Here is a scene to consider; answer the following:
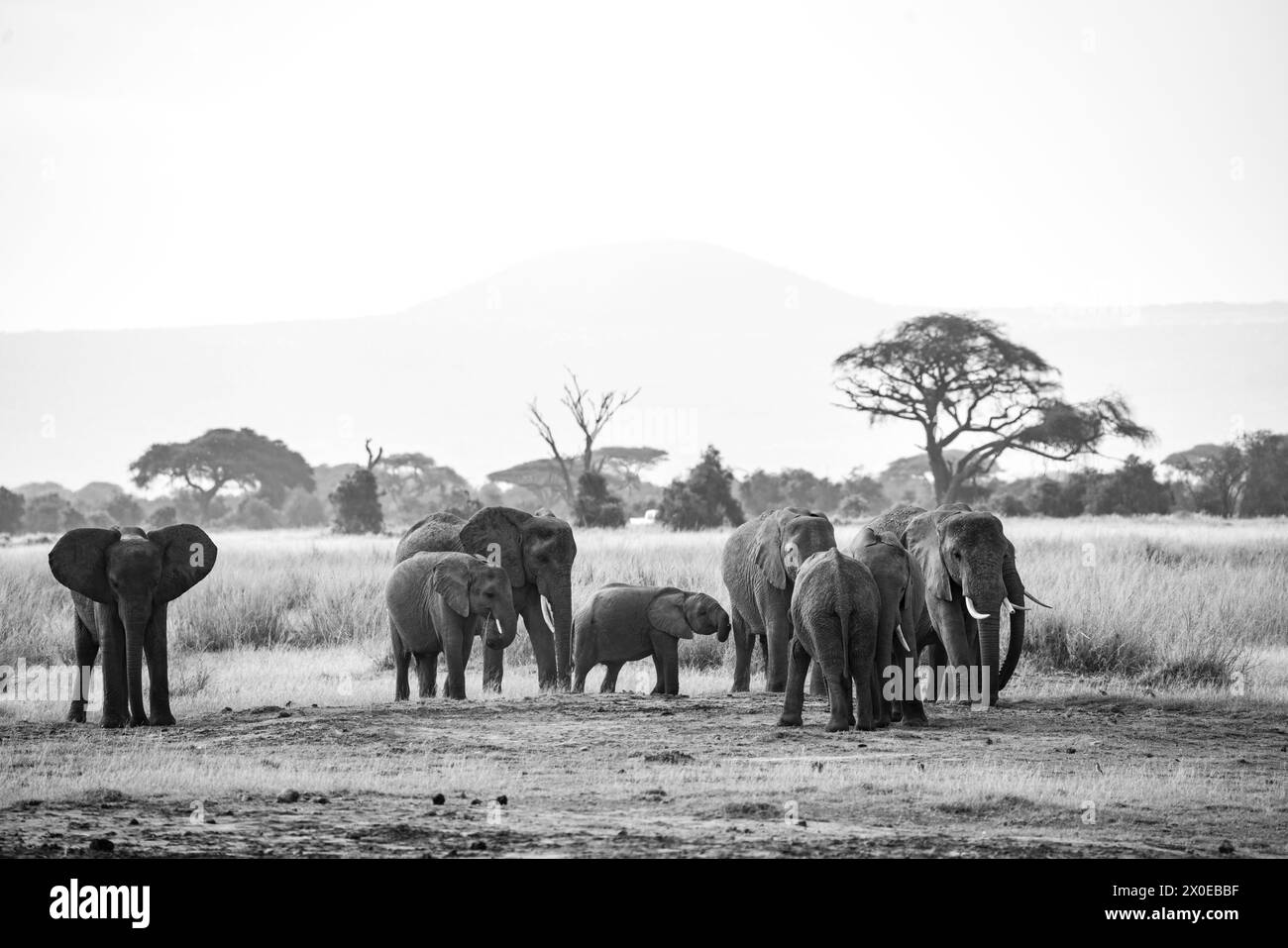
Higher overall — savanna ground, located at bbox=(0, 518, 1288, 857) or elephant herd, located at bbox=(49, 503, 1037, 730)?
elephant herd, located at bbox=(49, 503, 1037, 730)

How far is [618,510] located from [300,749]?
108 ft

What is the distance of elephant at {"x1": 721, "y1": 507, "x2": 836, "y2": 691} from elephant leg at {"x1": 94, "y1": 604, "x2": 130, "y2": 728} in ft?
19.1

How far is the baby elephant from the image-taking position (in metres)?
16.8

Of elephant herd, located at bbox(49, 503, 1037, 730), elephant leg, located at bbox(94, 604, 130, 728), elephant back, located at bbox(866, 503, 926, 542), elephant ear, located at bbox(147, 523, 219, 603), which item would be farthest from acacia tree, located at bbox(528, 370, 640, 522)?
elephant leg, located at bbox(94, 604, 130, 728)

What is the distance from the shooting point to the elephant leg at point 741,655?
1783 centimetres

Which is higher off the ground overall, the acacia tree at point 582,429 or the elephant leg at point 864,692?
the acacia tree at point 582,429

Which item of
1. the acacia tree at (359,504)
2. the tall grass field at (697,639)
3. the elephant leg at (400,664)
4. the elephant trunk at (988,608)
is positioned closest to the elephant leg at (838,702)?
the elephant trunk at (988,608)

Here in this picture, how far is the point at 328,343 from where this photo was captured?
19875 cm

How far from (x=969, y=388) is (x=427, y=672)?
42057 mm

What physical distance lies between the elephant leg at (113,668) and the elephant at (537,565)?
402 cm

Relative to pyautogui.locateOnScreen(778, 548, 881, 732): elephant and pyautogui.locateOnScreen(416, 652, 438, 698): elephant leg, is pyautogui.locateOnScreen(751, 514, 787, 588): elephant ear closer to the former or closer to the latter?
pyautogui.locateOnScreen(778, 548, 881, 732): elephant

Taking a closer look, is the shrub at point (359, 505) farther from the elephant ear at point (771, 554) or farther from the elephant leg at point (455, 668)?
the elephant ear at point (771, 554)

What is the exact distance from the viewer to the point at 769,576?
16438 mm

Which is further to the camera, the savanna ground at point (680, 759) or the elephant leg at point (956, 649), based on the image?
the elephant leg at point (956, 649)
